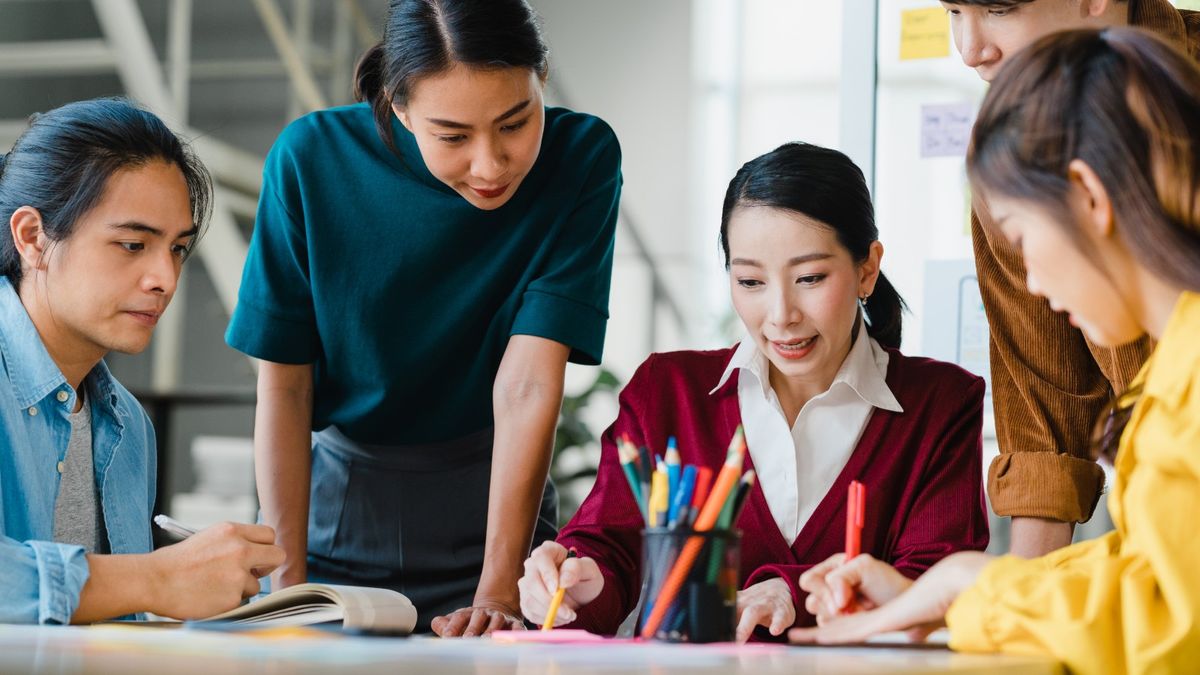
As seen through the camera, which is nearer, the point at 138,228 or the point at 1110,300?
the point at 1110,300

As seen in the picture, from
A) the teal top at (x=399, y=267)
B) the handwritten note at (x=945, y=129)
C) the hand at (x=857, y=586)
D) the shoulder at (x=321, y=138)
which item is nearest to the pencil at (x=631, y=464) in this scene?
the hand at (x=857, y=586)

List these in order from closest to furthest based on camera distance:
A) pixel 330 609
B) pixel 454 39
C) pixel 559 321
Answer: pixel 330 609
pixel 454 39
pixel 559 321

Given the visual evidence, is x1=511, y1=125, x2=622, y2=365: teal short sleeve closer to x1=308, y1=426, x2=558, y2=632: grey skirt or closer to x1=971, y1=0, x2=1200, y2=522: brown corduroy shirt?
x1=308, y1=426, x2=558, y2=632: grey skirt

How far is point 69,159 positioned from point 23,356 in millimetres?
225

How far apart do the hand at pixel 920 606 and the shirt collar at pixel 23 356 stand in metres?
0.89

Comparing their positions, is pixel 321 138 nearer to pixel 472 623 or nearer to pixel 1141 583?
pixel 472 623

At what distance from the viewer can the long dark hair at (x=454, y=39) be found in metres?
1.44

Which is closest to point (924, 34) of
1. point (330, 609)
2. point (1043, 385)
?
point (1043, 385)

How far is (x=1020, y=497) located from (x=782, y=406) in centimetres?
33

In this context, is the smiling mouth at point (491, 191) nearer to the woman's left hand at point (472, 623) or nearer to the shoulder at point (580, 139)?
the shoulder at point (580, 139)

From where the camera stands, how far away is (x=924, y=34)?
2.27 meters

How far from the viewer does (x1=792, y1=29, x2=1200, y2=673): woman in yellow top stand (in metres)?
0.75

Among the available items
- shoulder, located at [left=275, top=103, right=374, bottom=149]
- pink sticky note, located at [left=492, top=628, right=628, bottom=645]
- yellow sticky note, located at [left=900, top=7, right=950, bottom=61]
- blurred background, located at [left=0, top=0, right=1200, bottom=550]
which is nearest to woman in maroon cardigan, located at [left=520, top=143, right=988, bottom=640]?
pink sticky note, located at [left=492, top=628, right=628, bottom=645]

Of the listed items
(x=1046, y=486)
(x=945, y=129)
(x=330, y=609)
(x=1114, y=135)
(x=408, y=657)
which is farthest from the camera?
(x=945, y=129)
